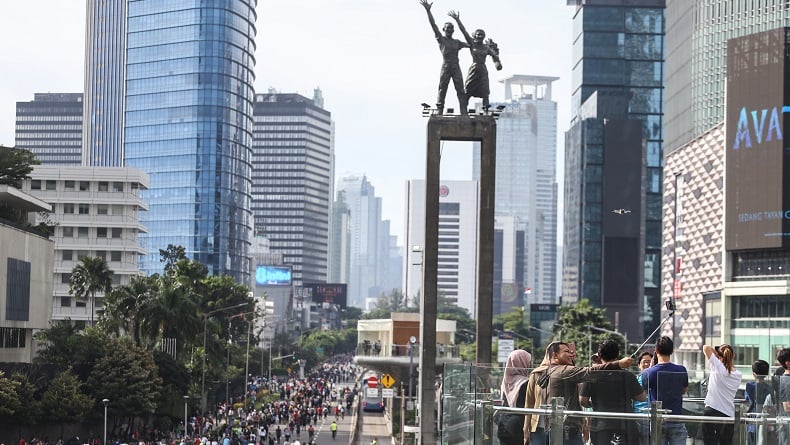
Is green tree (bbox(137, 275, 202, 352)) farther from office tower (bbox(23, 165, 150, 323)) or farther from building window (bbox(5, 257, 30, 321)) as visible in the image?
office tower (bbox(23, 165, 150, 323))

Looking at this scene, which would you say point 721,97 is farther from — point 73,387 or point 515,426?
point 515,426

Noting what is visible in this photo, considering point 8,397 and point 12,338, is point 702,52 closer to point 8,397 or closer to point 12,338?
point 12,338

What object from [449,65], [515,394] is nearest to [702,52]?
[449,65]

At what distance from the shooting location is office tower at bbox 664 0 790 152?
13325 centimetres

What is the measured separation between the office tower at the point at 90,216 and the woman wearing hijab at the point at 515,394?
126 meters

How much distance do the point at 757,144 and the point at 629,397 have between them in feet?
292

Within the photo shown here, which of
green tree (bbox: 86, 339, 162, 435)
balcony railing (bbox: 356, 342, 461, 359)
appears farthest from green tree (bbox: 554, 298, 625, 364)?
green tree (bbox: 86, 339, 162, 435)

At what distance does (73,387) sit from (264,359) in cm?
9089

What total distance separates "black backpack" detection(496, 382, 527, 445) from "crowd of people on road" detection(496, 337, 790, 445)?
15 mm

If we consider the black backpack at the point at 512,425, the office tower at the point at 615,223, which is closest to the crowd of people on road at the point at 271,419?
the black backpack at the point at 512,425

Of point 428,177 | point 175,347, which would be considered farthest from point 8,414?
point 175,347

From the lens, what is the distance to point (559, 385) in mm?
14289

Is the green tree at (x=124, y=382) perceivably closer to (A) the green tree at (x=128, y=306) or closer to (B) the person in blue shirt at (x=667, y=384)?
(A) the green tree at (x=128, y=306)

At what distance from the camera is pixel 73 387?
2699 inches
